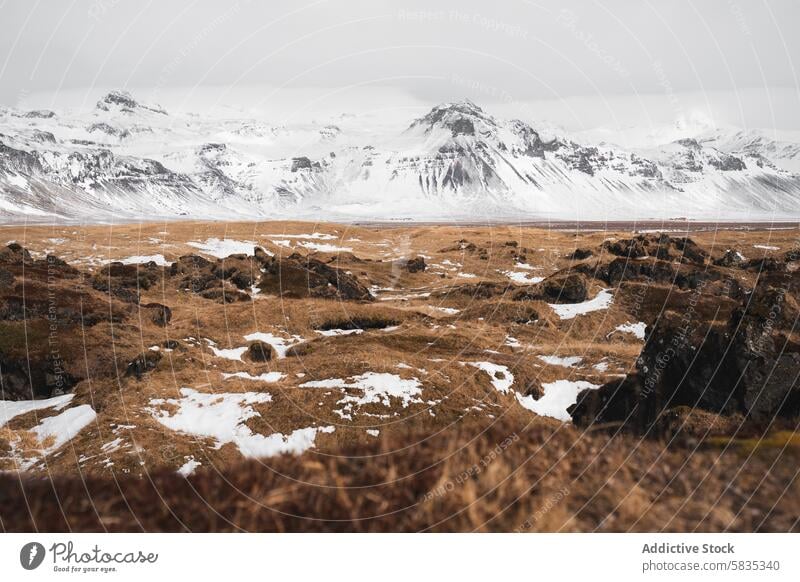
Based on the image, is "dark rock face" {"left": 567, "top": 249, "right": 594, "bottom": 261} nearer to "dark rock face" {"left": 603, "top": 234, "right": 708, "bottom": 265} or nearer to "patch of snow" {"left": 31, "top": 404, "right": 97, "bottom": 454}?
"dark rock face" {"left": 603, "top": 234, "right": 708, "bottom": 265}

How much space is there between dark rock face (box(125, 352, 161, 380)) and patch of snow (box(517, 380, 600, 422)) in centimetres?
Result: 1358

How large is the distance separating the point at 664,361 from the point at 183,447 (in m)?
13.2

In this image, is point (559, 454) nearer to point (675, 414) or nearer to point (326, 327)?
point (675, 414)

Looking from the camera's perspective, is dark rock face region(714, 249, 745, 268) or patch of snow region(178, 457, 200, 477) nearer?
patch of snow region(178, 457, 200, 477)

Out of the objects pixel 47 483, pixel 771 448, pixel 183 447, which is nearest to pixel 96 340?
pixel 183 447

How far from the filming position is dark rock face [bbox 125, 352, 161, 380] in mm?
18438

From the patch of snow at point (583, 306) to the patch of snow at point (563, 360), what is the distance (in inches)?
356

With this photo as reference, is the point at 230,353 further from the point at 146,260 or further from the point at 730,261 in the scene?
the point at 730,261

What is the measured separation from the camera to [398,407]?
15.8m

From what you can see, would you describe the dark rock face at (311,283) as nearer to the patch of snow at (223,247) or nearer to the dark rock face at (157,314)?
the dark rock face at (157,314)

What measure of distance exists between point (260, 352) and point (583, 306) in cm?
2255

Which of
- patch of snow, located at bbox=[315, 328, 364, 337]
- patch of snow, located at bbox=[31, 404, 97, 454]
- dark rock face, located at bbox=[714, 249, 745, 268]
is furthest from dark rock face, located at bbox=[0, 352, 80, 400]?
dark rock face, located at bbox=[714, 249, 745, 268]

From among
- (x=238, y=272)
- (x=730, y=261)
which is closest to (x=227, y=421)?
(x=238, y=272)

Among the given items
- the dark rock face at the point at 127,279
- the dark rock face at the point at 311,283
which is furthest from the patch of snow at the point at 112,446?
the dark rock face at the point at 311,283
